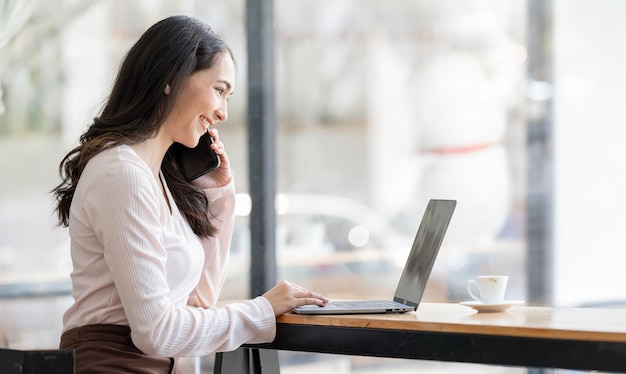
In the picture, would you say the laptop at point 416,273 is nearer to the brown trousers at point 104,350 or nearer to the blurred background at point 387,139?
the brown trousers at point 104,350

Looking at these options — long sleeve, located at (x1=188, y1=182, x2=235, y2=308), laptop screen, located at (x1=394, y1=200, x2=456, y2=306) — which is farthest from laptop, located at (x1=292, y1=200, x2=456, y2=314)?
long sleeve, located at (x1=188, y1=182, x2=235, y2=308)

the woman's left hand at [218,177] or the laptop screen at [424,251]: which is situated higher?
the woman's left hand at [218,177]

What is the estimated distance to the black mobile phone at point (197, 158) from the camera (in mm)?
2439

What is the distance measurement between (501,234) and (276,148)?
36.2 inches

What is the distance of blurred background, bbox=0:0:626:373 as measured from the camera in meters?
3.42

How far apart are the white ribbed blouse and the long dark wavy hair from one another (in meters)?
0.10

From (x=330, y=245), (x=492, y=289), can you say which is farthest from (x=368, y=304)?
(x=330, y=245)

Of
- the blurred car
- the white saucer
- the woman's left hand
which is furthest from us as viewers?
the blurred car

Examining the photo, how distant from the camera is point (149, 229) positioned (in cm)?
195

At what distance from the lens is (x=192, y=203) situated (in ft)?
7.74

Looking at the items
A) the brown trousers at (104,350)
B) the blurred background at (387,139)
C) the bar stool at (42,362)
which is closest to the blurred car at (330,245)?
the blurred background at (387,139)

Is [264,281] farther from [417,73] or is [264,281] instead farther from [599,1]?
[599,1]

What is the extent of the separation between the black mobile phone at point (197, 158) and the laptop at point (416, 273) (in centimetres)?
50

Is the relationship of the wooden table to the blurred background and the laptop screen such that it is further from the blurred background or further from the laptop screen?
the blurred background
